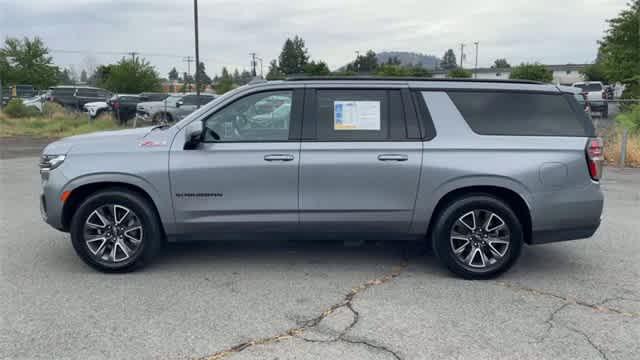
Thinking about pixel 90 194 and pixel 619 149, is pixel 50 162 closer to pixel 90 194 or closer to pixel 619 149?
pixel 90 194

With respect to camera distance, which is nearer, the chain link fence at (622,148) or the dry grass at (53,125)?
the chain link fence at (622,148)

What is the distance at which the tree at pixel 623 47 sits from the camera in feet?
87.5

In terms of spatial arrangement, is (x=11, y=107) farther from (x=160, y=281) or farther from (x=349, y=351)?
(x=349, y=351)

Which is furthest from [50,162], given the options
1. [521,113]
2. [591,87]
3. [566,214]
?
[591,87]

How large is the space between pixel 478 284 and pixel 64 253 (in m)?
4.15

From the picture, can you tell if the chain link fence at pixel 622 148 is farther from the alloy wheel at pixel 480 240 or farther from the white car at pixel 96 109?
the white car at pixel 96 109

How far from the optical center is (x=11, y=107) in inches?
945

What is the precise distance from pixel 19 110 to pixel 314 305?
2384cm

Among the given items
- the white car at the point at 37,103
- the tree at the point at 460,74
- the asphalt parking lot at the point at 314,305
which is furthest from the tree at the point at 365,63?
the asphalt parking lot at the point at 314,305

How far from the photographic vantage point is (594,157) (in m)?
4.94

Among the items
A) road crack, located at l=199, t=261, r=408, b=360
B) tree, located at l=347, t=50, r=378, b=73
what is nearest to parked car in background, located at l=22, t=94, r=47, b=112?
road crack, located at l=199, t=261, r=408, b=360

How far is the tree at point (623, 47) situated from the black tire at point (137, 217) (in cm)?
2653

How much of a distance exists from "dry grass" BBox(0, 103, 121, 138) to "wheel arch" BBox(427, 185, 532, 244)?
17.9 metres

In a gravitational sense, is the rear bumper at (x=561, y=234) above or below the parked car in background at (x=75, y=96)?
below
